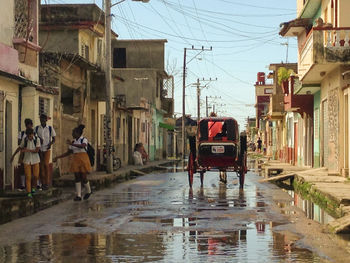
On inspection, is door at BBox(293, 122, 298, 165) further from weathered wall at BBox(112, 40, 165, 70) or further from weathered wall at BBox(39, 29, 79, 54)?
weathered wall at BBox(112, 40, 165, 70)

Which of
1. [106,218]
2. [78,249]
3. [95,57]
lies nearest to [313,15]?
[95,57]

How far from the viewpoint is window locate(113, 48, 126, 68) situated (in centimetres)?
6031

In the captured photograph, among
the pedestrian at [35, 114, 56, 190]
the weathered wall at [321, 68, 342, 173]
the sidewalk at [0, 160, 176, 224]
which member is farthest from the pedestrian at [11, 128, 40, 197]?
the weathered wall at [321, 68, 342, 173]

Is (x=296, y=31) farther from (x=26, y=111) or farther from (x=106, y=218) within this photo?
(x=106, y=218)

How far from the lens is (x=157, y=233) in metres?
10.7

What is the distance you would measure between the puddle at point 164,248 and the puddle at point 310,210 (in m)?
2.65

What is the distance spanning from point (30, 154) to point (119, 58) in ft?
148

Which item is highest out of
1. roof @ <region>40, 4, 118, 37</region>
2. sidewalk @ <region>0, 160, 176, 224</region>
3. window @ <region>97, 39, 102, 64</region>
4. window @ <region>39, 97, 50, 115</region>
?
roof @ <region>40, 4, 118, 37</region>

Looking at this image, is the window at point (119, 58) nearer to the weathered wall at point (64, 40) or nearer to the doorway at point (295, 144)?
the doorway at point (295, 144)

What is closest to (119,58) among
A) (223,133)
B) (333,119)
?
(333,119)

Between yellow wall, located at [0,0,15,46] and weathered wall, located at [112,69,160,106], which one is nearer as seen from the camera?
yellow wall, located at [0,0,15,46]

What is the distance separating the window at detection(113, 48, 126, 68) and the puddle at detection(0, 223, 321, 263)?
50145mm

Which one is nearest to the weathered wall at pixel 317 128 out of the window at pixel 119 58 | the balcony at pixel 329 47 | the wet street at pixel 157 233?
the balcony at pixel 329 47

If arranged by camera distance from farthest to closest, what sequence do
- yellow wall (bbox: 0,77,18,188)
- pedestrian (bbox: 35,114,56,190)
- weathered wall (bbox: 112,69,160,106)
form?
weathered wall (bbox: 112,69,160,106) → pedestrian (bbox: 35,114,56,190) → yellow wall (bbox: 0,77,18,188)
